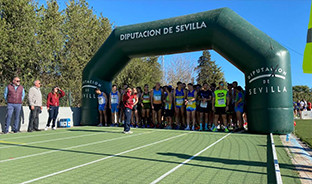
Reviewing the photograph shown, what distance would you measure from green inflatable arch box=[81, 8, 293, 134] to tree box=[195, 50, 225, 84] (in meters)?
47.3

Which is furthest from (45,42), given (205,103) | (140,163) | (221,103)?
(140,163)

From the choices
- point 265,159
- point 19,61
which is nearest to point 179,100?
point 265,159

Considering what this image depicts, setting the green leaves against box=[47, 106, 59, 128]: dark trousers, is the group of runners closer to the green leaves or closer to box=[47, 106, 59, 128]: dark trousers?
box=[47, 106, 59, 128]: dark trousers

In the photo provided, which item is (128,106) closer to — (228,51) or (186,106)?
(186,106)

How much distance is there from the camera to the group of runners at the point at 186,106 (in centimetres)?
1064

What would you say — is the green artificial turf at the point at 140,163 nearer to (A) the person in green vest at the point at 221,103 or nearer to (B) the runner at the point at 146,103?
(A) the person in green vest at the point at 221,103

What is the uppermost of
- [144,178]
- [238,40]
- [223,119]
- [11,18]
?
[11,18]

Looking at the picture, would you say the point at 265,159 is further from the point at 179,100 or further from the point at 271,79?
the point at 179,100

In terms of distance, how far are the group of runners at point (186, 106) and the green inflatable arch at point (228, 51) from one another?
2.45 ft

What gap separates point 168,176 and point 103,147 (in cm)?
309

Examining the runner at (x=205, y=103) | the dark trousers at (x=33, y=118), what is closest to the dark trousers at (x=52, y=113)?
the dark trousers at (x=33, y=118)

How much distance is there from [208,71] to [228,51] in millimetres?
50967

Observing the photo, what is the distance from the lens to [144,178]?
12.6 ft

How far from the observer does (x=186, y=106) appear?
11430 millimetres
